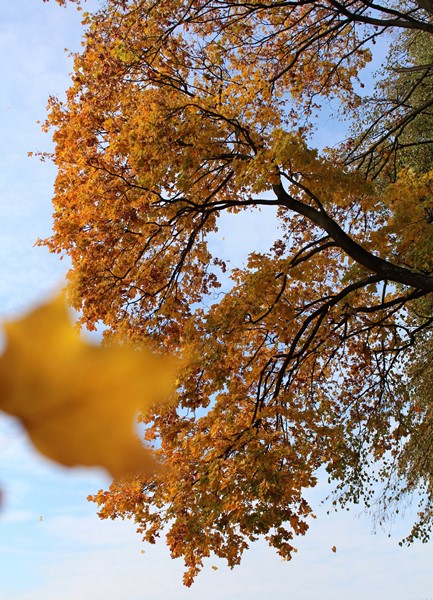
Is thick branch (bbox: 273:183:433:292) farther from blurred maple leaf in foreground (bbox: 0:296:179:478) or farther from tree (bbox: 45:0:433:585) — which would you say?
blurred maple leaf in foreground (bbox: 0:296:179:478)

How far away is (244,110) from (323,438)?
546cm

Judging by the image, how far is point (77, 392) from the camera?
0.44 metres

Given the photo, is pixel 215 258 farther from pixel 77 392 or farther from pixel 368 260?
pixel 77 392

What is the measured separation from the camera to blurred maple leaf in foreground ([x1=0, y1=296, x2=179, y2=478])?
434mm

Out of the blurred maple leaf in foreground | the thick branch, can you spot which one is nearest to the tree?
the thick branch

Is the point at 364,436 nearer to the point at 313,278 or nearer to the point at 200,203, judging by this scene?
the point at 313,278

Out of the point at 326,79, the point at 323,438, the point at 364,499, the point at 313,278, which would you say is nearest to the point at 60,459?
the point at 323,438

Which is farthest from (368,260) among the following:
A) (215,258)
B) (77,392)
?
(77,392)

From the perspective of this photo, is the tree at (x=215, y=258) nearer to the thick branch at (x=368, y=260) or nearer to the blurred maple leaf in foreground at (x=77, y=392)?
the thick branch at (x=368, y=260)

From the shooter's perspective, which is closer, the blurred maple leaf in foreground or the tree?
the blurred maple leaf in foreground

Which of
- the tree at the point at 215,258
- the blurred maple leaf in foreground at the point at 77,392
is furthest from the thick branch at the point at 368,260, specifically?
the blurred maple leaf in foreground at the point at 77,392

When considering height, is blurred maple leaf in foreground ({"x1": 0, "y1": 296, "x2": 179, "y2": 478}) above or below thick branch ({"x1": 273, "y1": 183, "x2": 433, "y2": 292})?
below

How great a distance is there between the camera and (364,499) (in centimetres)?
1177

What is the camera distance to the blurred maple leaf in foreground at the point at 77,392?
1.42ft
